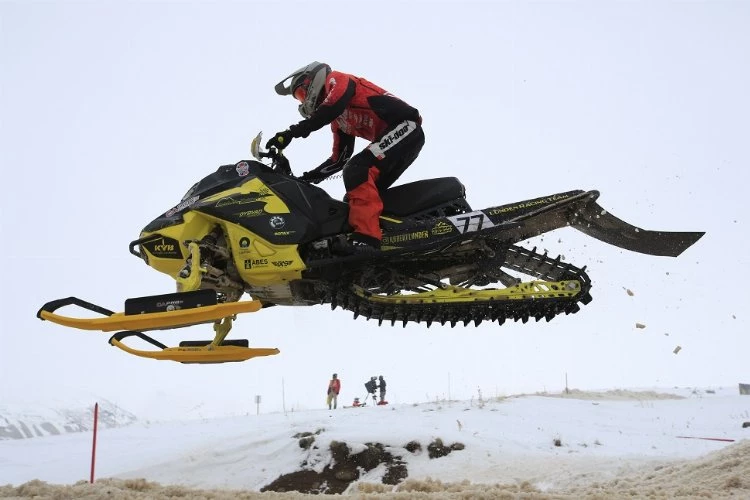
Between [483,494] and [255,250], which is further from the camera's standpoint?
[255,250]

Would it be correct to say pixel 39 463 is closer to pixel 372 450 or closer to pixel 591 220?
pixel 372 450

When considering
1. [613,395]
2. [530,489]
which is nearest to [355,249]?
[530,489]

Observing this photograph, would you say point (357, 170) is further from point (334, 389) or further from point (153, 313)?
point (334, 389)

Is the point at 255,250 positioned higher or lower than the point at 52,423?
higher

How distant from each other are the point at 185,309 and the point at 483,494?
2680mm

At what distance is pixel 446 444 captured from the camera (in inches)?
360

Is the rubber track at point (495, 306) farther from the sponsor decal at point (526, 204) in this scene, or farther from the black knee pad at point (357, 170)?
the black knee pad at point (357, 170)

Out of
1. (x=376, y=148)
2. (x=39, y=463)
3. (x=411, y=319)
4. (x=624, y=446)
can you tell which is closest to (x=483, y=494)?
(x=411, y=319)

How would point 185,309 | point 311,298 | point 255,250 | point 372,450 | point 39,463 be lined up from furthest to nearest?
point 39,463 < point 372,450 < point 311,298 < point 255,250 < point 185,309

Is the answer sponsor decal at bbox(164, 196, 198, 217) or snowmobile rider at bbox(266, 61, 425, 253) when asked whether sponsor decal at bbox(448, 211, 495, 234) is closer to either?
snowmobile rider at bbox(266, 61, 425, 253)

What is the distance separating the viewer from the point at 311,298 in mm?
6742

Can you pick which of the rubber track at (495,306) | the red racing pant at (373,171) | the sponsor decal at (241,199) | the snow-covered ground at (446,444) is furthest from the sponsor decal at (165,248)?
the snow-covered ground at (446,444)

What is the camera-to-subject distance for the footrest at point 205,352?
21.0 ft

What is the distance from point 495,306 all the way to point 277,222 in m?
1.99
